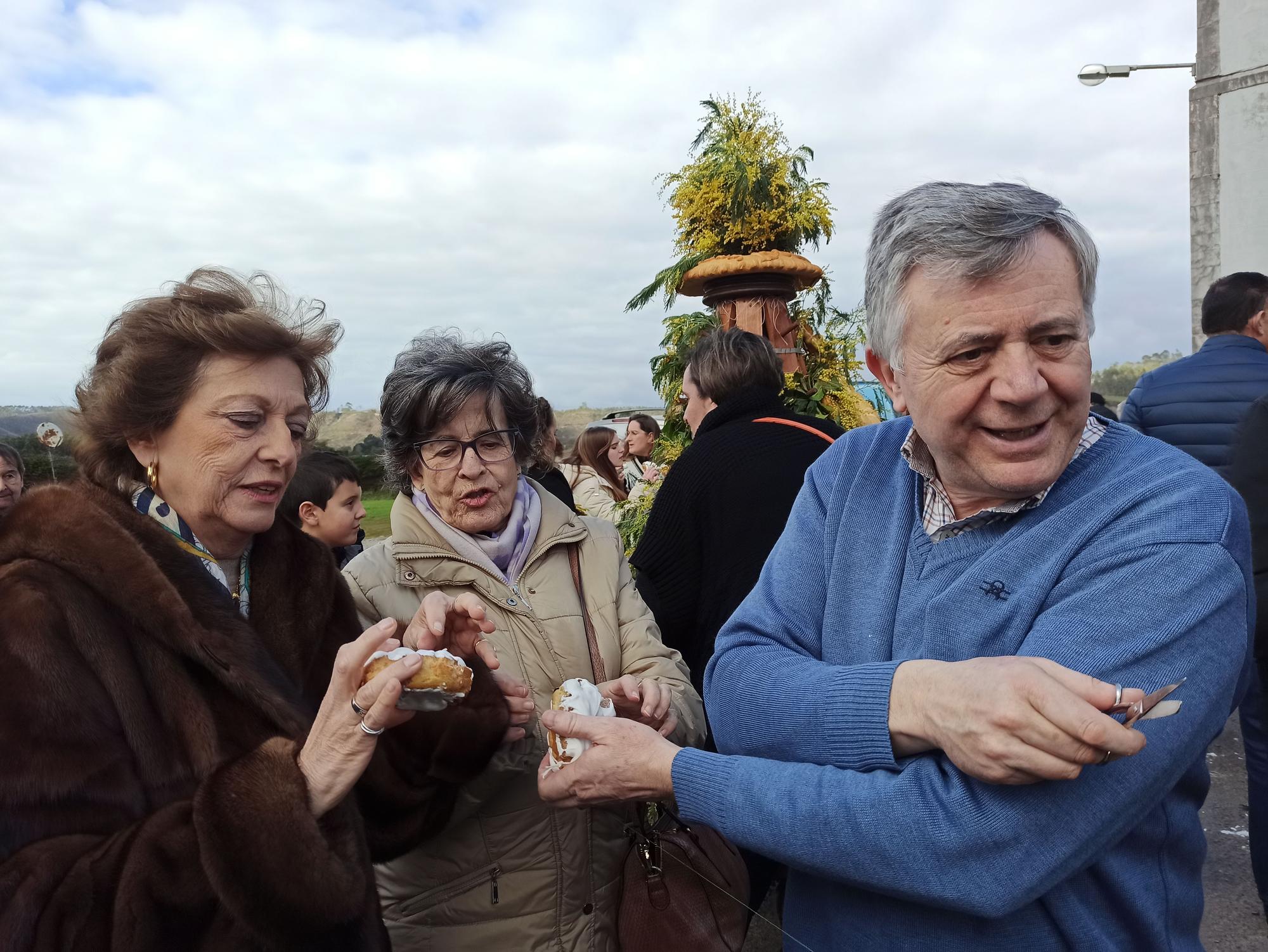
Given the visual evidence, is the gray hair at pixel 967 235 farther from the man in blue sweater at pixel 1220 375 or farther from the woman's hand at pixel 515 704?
the man in blue sweater at pixel 1220 375

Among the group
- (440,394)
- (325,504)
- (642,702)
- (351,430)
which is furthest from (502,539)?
(351,430)

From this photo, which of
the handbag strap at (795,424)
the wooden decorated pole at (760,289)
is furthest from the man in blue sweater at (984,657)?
the wooden decorated pole at (760,289)

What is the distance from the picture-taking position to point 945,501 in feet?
5.24

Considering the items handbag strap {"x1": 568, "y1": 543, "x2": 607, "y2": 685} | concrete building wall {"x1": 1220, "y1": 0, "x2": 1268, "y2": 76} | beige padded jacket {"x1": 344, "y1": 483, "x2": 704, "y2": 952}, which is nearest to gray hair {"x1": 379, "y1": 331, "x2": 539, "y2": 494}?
beige padded jacket {"x1": 344, "y1": 483, "x2": 704, "y2": 952}

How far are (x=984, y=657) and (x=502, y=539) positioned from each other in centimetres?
161

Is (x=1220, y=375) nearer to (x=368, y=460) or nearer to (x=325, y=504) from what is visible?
(x=325, y=504)

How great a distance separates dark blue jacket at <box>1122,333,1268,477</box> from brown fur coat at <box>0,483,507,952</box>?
4448 mm

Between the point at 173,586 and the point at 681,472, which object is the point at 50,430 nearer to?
the point at 173,586

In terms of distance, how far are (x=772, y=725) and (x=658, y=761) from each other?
0.70 ft

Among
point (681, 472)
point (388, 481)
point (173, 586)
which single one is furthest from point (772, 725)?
point (681, 472)

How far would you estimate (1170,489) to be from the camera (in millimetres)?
1342

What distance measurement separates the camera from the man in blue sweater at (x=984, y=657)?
1.22 m

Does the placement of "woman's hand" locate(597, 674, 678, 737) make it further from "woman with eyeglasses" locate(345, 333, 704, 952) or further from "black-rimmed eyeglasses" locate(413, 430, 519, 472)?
"black-rimmed eyeglasses" locate(413, 430, 519, 472)

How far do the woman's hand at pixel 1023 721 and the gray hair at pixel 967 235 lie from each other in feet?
1.97
